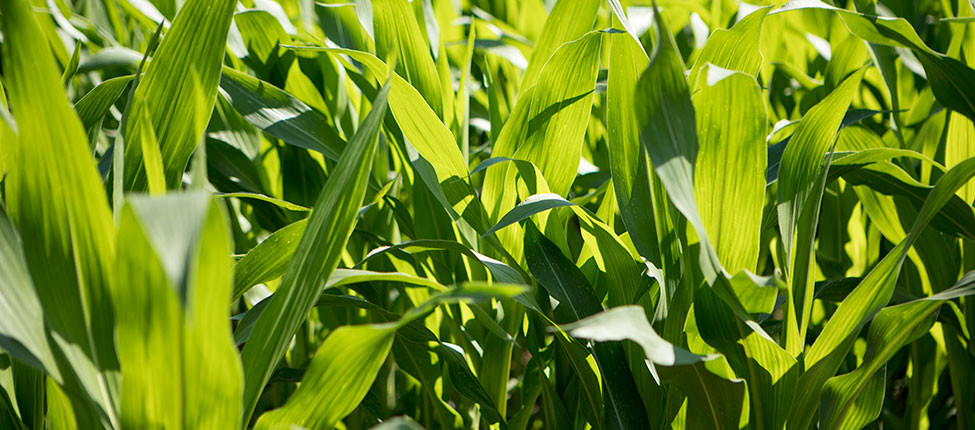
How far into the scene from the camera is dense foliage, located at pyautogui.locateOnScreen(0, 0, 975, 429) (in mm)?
383

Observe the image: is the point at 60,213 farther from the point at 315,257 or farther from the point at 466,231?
the point at 466,231

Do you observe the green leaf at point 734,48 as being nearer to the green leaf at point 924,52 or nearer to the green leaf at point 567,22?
the green leaf at point 924,52

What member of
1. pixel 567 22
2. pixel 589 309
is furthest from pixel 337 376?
pixel 567 22

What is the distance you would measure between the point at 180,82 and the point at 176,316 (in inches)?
9.6

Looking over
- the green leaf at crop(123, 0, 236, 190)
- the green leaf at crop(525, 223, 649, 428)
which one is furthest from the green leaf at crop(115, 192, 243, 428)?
the green leaf at crop(525, 223, 649, 428)

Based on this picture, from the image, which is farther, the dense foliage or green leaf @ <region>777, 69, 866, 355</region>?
green leaf @ <region>777, 69, 866, 355</region>

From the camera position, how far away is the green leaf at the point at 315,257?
425 millimetres

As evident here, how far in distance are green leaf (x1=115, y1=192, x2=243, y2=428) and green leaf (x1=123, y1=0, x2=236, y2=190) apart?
18 centimetres

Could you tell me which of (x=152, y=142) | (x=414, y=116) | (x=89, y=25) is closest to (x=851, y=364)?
(x=414, y=116)

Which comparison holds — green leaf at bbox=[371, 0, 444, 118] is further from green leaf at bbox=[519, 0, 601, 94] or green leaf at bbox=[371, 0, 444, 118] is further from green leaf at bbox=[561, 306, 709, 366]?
green leaf at bbox=[561, 306, 709, 366]

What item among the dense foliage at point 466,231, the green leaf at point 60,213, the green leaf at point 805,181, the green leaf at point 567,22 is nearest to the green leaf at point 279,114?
the dense foliage at point 466,231

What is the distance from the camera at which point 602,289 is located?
664mm

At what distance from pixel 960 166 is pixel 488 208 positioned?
0.39m

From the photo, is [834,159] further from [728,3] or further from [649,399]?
[728,3]
